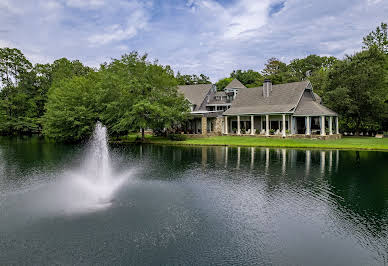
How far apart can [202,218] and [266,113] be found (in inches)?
1125

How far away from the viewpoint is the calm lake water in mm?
7387

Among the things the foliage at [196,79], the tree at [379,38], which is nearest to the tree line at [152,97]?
the tree at [379,38]

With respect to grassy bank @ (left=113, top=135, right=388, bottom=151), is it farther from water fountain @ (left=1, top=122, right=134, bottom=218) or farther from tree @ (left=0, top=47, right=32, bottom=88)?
tree @ (left=0, top=47, right=32, bottom=88)

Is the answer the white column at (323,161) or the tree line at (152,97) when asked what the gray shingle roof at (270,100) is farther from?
the white column at (323,161)

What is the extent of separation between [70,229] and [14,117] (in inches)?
2201

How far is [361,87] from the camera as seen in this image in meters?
33.8

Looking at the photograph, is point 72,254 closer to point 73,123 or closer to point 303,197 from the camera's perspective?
point 303,197

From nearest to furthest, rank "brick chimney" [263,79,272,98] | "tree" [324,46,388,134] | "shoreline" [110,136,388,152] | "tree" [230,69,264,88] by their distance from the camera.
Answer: "shoreline" [110,136,388,152], "tree" [324,46,388,134], "brick chimney" [263,79,272,98], "tree" [230,69,264,88]

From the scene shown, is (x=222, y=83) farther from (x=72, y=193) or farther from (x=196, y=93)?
(x=72, y=193)

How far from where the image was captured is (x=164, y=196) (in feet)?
40.5

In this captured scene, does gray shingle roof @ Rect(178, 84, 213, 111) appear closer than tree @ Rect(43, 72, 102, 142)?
No

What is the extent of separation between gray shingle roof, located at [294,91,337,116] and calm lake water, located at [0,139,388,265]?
1716 centimetres

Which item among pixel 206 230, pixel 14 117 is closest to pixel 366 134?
pixel 206 230

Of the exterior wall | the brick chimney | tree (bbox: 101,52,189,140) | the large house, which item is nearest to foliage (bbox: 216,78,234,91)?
the large house
